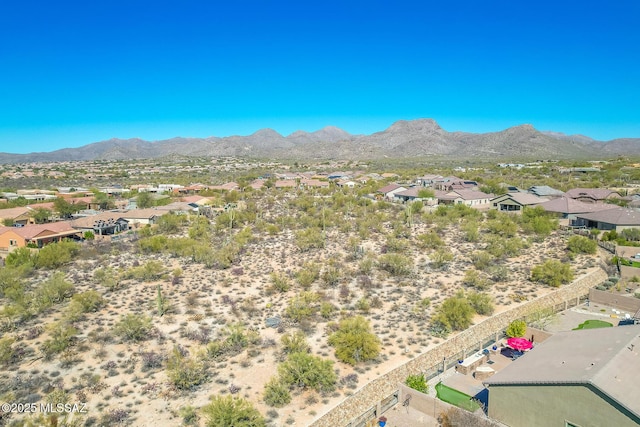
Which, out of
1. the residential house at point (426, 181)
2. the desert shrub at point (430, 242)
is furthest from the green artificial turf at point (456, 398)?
the residential house at point (426, 181)

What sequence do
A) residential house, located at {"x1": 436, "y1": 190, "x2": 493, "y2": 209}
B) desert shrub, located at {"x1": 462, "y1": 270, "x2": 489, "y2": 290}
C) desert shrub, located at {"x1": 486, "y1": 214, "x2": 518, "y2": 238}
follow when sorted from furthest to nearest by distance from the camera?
residential house, located at {"x1": 436, "y1": 190, "x2": 493, "y2": 209}, desert shrub, located at {"x1": 486, "y1": 214, "x2": 518, "y2": 238}, desert shrub, located at {"x1": 462, "y1": 270, "x2": 489, "y2": 290}

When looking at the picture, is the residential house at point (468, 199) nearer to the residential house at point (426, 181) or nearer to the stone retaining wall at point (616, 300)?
the residential house at point (426, 181)

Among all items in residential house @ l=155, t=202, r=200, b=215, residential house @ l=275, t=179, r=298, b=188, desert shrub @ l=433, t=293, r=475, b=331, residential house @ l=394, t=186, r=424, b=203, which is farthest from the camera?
residential house @ l=275, t=179, r=298, b=188

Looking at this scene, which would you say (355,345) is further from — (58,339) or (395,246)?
(395,246)

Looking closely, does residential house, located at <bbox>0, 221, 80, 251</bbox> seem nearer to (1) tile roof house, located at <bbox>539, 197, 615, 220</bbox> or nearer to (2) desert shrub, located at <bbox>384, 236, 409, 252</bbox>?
(2) desert shrub, located at <bbox>384, 236, 409, 252</bbox>

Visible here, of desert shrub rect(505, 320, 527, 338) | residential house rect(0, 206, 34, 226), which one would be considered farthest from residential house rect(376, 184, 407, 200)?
residential house rect(0, 206, 34, 226)

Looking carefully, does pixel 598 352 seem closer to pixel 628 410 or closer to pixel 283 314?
pixel 628 410
